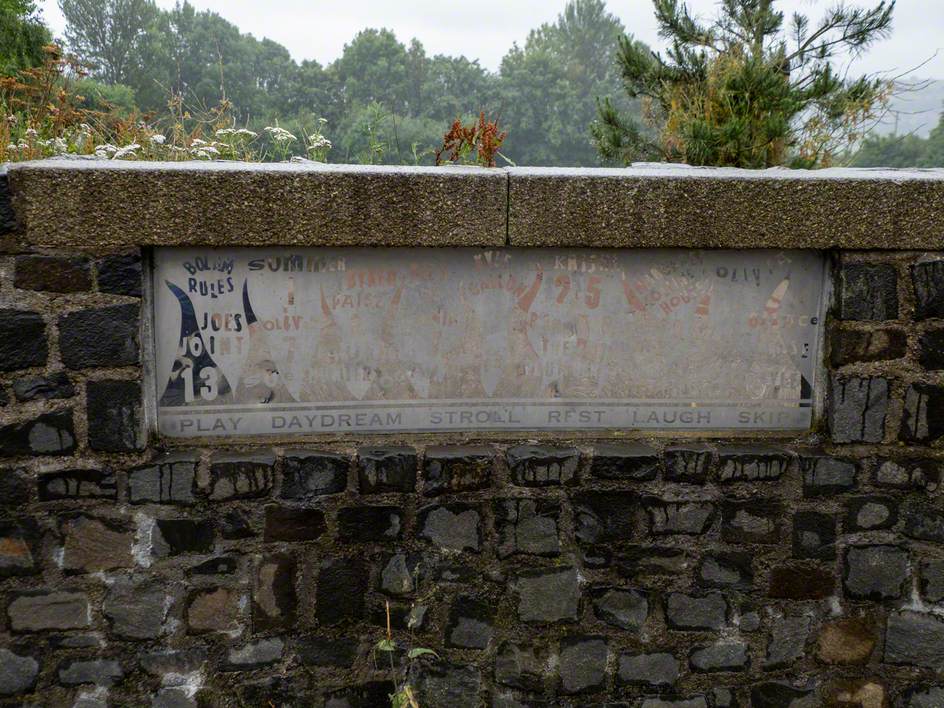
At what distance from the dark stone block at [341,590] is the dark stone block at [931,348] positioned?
1859 mm

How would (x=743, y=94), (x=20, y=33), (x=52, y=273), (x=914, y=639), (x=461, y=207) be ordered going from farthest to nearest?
(x=20, y=33), (x=743, y=94), (x=914, y=639), (x=461, y=207), (x=52, y=273)

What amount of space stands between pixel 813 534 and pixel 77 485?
7.41 feet

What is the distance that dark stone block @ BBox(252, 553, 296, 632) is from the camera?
251 cm

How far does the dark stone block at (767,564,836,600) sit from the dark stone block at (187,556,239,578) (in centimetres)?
168

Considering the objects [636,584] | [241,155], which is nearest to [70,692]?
[636,584]

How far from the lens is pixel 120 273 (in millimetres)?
2352

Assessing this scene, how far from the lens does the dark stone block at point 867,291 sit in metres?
2.58

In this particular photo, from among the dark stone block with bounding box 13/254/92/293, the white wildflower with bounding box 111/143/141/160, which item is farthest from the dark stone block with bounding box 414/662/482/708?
the white wildflower with bounding box 111/143/141/160

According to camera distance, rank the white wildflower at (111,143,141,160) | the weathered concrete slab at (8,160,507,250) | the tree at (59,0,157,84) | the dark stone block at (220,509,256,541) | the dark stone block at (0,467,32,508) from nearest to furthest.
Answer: the weathered concrete slab at (8,160,507,250) → the dark stone block at (0,467,32,508) → the dark stone block at (220,509,256,541) → the white wildflower at (111,143,141,160) → the tree at (59,0,157,84)

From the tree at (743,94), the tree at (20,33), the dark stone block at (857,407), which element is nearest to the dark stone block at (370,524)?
the dark stone block at (857,407)

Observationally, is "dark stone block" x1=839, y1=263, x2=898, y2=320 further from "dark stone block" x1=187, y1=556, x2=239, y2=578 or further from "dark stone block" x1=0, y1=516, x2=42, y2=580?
"dark stone block" x1=0, y1=516, x2=42, y2=580

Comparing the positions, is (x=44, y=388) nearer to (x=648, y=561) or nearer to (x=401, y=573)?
(x=401, y=573)

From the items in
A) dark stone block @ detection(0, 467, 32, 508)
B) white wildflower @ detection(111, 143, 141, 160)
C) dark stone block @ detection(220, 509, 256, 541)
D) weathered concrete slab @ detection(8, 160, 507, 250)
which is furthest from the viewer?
white wildflower @ detection(111, 143, 141, 160)

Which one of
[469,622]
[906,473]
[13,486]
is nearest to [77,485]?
[13,486]
